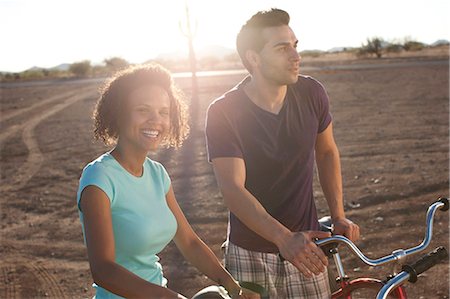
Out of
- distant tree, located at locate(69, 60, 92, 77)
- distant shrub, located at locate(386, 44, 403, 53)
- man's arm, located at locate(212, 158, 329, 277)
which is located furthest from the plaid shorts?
distant shrub, located at locate(386, 44, 403, 53)

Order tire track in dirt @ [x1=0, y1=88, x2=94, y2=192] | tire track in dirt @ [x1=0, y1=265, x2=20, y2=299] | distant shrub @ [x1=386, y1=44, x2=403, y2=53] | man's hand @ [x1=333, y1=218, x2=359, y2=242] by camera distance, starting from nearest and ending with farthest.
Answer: man's hand @ [x1=333, y1=218, x2=359, y2=242], tire track in dirt @ [x1=0, y1=265, x2=20, y2=299], tire track in dirt @ [x1=0, y1=88, x2=94, y2=192], distant shrub @ [x1=386, y1=44, x2=403, y2=53]

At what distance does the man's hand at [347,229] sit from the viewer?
2692 mm

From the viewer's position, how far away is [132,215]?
2.22 m

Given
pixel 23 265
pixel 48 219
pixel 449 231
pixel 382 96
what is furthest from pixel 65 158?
pixel 382 96

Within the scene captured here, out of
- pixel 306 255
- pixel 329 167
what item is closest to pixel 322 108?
pixel 329 167

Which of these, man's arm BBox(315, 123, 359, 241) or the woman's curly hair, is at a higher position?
the woman's curly hair

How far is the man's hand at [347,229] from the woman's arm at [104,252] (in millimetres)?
1016

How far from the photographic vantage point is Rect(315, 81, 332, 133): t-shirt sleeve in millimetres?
2959

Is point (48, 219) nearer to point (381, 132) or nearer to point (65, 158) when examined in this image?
point (65, 158)

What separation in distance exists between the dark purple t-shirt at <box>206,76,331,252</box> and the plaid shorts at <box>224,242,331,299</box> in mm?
45

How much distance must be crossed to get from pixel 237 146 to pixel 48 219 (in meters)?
5.58

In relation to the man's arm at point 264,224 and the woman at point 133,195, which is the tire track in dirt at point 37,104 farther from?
the woman at point 133,195

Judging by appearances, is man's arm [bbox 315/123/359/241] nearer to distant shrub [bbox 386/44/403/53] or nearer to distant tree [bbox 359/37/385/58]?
distant tree [bbox 359/37/385/58]

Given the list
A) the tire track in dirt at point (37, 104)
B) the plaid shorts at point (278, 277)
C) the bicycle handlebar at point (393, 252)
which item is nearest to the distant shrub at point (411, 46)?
the tire track in dirt at point (37, 104)
